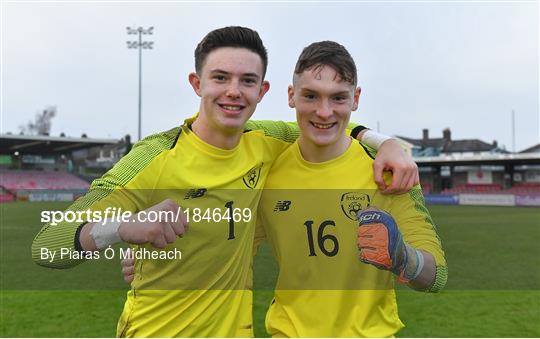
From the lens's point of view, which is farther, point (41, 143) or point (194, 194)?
Result: point (41, 143)

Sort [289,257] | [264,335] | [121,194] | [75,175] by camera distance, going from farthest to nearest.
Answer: [75,175]
[264,335]
[289,257]
[121,194]

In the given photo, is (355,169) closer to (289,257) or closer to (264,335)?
(289,257)

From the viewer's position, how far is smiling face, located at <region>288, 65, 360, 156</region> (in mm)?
2438

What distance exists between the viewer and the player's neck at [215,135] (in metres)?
2.45

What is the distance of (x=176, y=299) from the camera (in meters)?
2.30

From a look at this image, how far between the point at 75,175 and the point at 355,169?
165 ft

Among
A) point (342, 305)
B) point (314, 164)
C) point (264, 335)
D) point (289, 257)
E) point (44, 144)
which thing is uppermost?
point (44, 144)

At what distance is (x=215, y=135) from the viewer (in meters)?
2.46

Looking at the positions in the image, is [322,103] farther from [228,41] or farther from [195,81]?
[195,81]

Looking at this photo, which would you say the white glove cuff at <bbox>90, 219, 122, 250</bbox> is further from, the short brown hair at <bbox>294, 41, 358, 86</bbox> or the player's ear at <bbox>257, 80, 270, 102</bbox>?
the short brown hair at <bbox>294, 41, 358, 86</bbox>

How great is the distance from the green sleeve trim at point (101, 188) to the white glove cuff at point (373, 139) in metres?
1.15

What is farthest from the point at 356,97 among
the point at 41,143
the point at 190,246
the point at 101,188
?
the point at 41,143

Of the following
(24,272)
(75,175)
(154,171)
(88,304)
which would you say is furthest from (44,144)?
(154,171)

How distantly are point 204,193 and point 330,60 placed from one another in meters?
0.99
